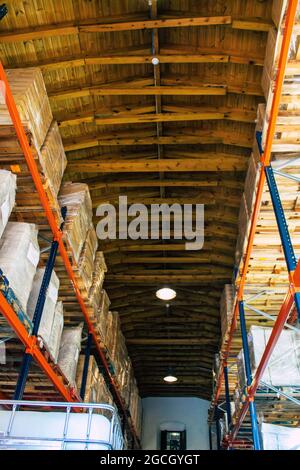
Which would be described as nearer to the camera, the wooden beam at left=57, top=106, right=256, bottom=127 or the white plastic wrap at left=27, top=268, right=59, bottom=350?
the white plastic wrap at left=27, top=268, right=59, bottom=350

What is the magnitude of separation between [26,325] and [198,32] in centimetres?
609

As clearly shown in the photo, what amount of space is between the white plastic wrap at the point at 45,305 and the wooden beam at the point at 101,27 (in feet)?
13.5

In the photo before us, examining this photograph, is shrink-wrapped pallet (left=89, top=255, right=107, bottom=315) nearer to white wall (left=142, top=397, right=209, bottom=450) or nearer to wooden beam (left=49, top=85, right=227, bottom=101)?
wooden beam (left=49, top=85, right=227, bottom=101)

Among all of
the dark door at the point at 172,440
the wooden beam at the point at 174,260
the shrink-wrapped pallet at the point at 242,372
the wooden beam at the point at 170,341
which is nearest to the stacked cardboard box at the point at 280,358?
the shrink-wrapped pallet at the point at 242,372

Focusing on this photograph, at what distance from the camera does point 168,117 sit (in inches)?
347

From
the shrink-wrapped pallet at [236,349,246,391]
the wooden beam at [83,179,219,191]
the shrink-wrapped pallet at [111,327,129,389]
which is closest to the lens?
the shrink-wrapped pallet at [236,349,246,391]

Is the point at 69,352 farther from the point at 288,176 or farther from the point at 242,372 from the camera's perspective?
the point at 288,176

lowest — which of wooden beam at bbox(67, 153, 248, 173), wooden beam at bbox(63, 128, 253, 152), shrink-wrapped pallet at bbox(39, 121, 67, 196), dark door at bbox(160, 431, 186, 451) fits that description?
dark door at bbox(160, 431, 186, 451)

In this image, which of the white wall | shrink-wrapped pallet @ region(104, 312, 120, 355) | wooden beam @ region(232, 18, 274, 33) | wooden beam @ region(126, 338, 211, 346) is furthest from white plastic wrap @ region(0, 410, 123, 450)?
the white wall

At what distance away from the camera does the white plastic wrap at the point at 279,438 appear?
7.50 meters

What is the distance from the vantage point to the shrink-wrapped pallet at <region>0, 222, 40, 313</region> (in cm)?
545

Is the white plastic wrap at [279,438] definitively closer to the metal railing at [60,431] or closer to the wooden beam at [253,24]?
the metal railing at [60,431]

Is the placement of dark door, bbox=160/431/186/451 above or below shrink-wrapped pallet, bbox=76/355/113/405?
above

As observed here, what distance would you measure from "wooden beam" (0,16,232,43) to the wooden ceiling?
17 millimetres
